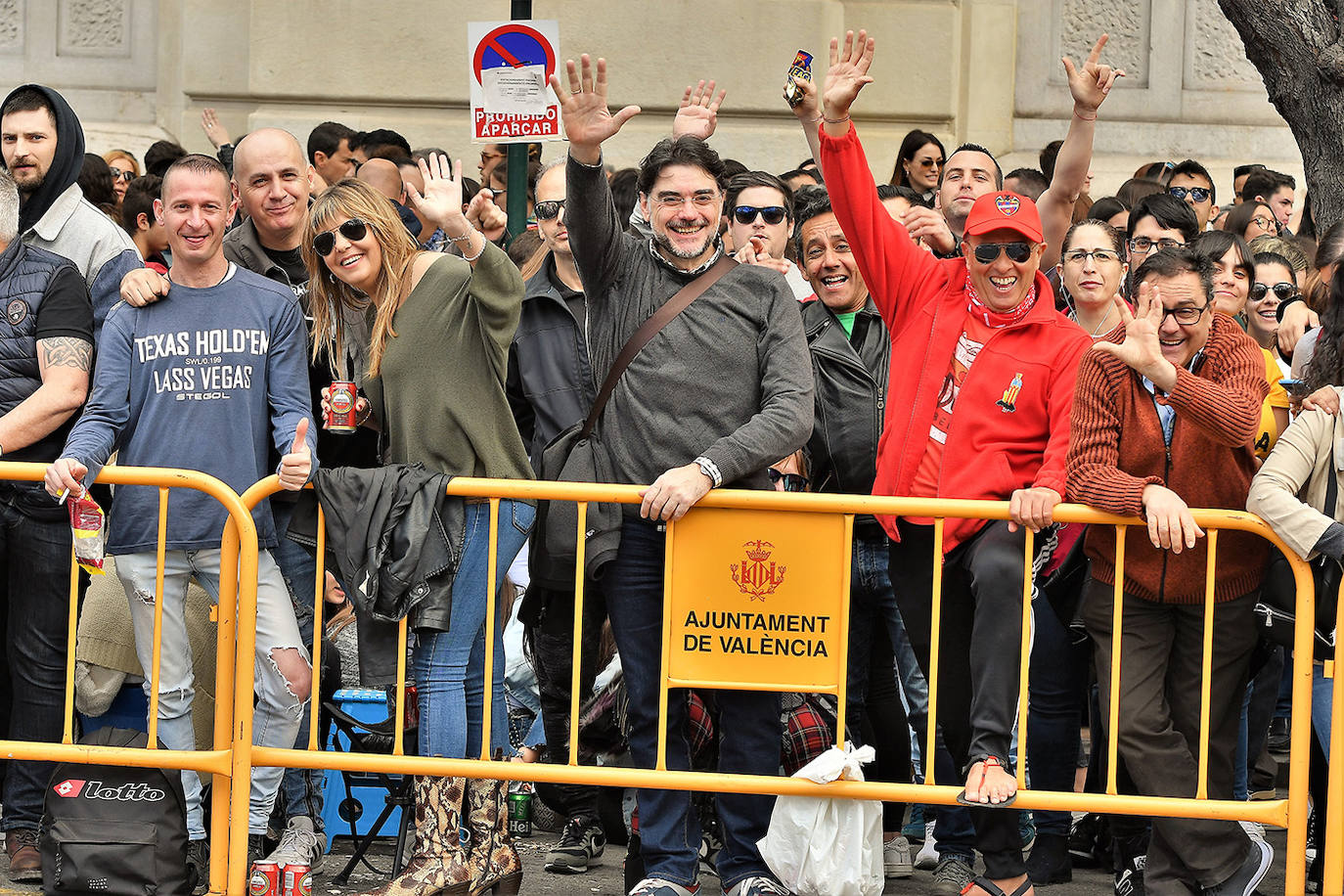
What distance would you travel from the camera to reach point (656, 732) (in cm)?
573

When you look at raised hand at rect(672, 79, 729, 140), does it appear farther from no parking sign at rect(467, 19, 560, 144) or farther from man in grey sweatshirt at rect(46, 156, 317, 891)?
no parking sign at rect(467, 19, 560, 144)

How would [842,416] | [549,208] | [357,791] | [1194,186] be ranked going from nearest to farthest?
1. [842,416]
2. [357,791]
3. [549,208]
4. [1194,186]

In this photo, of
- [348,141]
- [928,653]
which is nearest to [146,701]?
[928,653]

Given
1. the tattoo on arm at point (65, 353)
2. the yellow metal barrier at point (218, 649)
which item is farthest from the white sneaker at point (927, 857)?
the tattoo on arm at point (65, 353)

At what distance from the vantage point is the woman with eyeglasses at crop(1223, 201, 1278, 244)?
29.9ft

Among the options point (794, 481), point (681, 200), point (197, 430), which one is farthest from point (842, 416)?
point (197, 430)

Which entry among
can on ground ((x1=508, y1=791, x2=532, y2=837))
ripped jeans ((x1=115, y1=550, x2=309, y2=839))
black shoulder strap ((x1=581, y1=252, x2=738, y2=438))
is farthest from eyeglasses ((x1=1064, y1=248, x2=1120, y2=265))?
ripped jeans ((x1=115, y1=550, x2=309, y2=839))

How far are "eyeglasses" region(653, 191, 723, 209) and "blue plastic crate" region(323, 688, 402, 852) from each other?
83.8 inches

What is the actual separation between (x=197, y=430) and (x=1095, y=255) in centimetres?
326

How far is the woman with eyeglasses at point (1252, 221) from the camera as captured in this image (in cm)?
911

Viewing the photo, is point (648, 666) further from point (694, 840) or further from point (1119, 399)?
point (1119, 399)

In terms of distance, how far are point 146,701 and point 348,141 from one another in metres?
5.56

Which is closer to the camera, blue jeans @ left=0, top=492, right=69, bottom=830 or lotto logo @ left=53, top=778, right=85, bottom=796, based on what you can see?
lotto logo @ left=53, top=778, right=85, bottom=796

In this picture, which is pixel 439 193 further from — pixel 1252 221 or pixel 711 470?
pixel 1252 221
